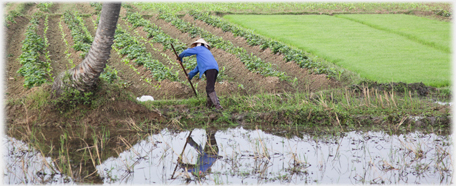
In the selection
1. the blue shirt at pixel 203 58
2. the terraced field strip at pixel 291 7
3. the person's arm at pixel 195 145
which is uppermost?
the terraced field strip at pixel 291 7

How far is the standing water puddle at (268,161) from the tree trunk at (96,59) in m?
1.53

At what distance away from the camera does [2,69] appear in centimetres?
1150

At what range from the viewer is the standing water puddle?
5254 mm

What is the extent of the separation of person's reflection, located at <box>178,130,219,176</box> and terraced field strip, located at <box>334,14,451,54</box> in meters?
11.1

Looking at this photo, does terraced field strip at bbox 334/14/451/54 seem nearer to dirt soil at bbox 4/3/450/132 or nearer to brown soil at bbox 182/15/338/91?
brown soil at bbox 182/15/338/91

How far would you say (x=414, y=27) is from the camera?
19.0 meters

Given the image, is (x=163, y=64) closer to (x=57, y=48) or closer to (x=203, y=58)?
(x=203, y=58)

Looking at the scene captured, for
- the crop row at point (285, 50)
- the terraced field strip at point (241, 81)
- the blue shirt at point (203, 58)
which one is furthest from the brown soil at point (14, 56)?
the crop row at point (285, 50)

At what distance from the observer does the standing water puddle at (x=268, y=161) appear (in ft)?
17.2

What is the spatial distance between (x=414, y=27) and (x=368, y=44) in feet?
16.9

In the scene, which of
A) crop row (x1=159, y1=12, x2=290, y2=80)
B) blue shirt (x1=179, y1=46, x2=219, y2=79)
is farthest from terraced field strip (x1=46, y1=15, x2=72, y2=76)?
Result: blue shirt (x1=179, y1=46, x2=219, y2=79)

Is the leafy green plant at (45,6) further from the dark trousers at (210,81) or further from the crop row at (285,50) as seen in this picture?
the dark trousers at (210,81)

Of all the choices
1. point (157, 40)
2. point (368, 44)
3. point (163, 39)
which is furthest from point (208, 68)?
point (368, 44)

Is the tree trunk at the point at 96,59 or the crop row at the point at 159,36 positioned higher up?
the crop row at the point at 159,36
